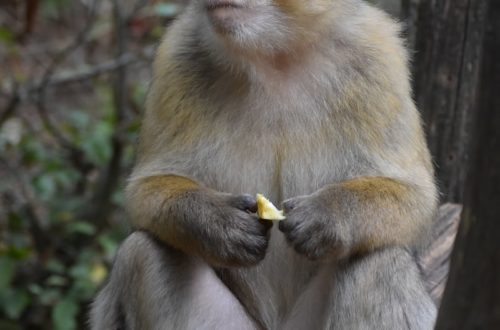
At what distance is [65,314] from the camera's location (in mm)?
7785

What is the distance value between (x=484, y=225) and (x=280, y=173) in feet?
6.67

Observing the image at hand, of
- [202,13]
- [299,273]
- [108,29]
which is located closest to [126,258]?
[299,273]

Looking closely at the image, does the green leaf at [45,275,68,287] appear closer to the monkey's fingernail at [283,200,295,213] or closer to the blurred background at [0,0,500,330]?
the blurred background at [0,0,500,330]

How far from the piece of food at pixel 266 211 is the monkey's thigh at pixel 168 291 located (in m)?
0.45

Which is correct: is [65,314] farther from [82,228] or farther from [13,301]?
[82,228]

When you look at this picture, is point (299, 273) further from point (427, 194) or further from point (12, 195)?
point (12, 195)

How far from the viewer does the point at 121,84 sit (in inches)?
347

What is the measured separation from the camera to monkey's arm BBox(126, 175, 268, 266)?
4.62 m

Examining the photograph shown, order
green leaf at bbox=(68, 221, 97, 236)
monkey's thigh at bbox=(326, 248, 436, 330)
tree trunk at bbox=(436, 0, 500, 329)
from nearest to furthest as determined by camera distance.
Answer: tree trunk at bbox=(436, 0, 500, 329)
monkey's thigh at bbox=(326, 248, 436, 330)
green leaf at bbox=(68, 221, 97, 236)

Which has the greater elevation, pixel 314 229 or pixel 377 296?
pixel 314 229

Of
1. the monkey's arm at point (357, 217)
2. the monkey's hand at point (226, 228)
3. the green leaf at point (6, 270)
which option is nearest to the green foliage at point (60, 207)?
the green leaf at point (6, 270)

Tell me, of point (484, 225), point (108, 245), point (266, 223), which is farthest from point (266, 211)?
point (108, 245)

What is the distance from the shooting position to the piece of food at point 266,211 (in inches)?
185

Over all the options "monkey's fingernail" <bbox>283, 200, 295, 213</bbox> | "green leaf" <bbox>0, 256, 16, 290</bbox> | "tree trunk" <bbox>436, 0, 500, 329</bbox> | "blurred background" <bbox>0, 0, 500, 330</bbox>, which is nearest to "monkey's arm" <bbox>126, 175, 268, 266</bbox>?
"monkey's fingernail" <bbox>283, 200, 295, 213</bbox>
